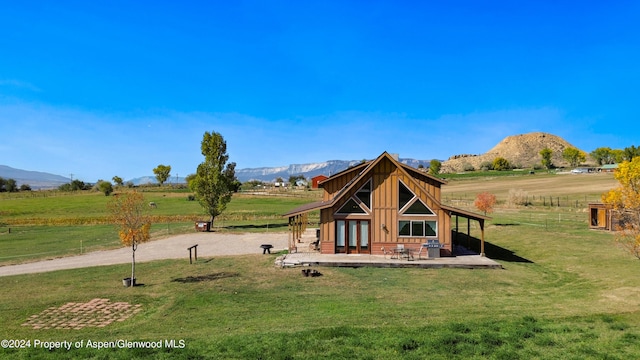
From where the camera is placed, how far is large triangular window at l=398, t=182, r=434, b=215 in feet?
72.4

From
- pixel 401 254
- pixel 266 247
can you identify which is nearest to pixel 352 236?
pixel 401 254

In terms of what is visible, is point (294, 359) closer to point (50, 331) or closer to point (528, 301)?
point (50, 331)

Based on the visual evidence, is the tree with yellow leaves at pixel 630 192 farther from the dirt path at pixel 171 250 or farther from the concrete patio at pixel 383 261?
the dirt path at pixel 171 250

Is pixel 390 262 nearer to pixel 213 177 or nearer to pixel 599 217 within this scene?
pixel 599 217

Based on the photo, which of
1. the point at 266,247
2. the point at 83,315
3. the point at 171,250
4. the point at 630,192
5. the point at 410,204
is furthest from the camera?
the point at 171,250

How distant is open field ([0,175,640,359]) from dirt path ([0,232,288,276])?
2.45 m

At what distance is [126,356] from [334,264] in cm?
1235

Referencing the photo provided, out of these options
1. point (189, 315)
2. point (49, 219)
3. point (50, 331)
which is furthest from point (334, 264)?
point (49, 219)

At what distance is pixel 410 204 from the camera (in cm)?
2208

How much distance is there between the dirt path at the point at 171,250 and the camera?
72.1 ft

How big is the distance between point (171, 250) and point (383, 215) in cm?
Answer: 1525

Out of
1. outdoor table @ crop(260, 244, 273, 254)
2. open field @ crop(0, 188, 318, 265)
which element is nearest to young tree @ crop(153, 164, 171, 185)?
open field @ crop(0, 188, 318, 265)

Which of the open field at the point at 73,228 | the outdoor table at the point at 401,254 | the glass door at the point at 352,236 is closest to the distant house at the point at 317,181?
the glass door at the point at 352,236

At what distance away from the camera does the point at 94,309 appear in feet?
42.1
